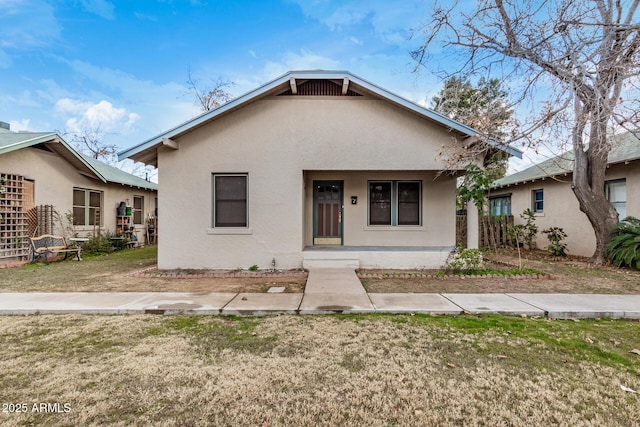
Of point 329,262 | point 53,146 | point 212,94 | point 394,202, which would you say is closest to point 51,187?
point 53,146

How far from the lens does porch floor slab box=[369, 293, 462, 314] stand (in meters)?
4.98

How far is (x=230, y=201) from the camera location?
28.9 feet

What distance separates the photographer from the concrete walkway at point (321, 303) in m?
4.95

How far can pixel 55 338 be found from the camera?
396 centimetres

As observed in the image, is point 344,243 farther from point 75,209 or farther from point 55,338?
point 75,209

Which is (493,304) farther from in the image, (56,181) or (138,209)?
(138,209)

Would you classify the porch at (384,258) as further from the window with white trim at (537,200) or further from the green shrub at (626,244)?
the window with white trim at (537,200)

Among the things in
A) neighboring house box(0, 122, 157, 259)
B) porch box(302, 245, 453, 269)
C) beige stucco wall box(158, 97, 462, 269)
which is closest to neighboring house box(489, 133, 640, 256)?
porch box(302, 245, 453, 269)

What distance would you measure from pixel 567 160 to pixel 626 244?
9.67ft

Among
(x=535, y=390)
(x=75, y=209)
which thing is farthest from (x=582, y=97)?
(x=75, y=209)

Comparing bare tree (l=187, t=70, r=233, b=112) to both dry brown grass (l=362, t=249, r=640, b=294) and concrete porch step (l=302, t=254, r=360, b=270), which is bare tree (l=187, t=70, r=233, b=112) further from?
dry brown grass (l=362, t=249, r=640, b=294)

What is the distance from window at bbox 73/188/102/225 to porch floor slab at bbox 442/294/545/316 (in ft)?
45.4

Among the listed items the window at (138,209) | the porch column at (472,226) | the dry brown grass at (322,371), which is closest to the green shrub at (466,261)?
the porch column at (472,226)

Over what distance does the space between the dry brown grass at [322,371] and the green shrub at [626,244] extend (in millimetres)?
5809
